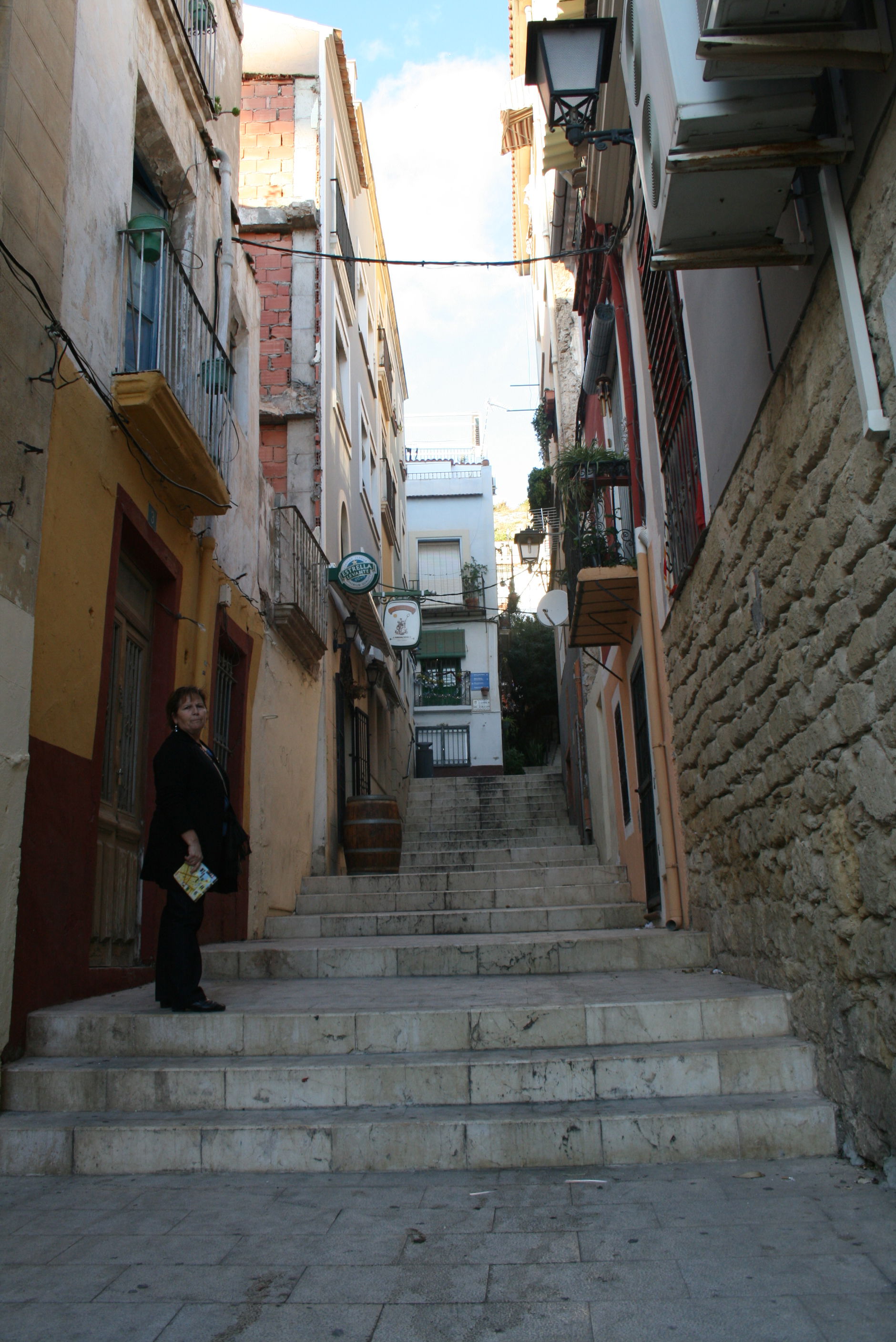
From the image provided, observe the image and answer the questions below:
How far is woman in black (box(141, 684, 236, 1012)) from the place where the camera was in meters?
4.49

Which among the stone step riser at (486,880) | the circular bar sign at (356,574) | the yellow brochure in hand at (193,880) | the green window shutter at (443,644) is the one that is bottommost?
the yellow brochure in hand at (193,880)

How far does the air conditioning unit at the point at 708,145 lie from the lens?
2.85 m

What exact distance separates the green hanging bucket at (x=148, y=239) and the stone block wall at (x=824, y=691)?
3.73 meters

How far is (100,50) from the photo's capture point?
18.6 ft

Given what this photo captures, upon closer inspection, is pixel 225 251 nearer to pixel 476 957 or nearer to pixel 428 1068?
pixel 476 957

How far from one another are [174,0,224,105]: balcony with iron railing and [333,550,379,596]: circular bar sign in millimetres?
4830

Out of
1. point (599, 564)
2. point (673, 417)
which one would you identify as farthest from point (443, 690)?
point (673, 417)

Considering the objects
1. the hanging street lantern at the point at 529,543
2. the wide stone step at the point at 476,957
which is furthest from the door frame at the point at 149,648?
the hanging street lantern at the point at 529,543

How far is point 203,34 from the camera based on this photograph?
25.6 feet

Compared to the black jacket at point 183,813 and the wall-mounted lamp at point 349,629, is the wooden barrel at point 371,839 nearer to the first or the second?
the wall-mounted lamp at point 349,629

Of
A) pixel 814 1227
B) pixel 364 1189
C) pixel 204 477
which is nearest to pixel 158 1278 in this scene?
pixel 364 1189

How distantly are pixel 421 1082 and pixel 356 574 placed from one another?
7.99m

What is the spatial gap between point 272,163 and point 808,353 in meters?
11.6

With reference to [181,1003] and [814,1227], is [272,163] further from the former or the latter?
[814,1227]
